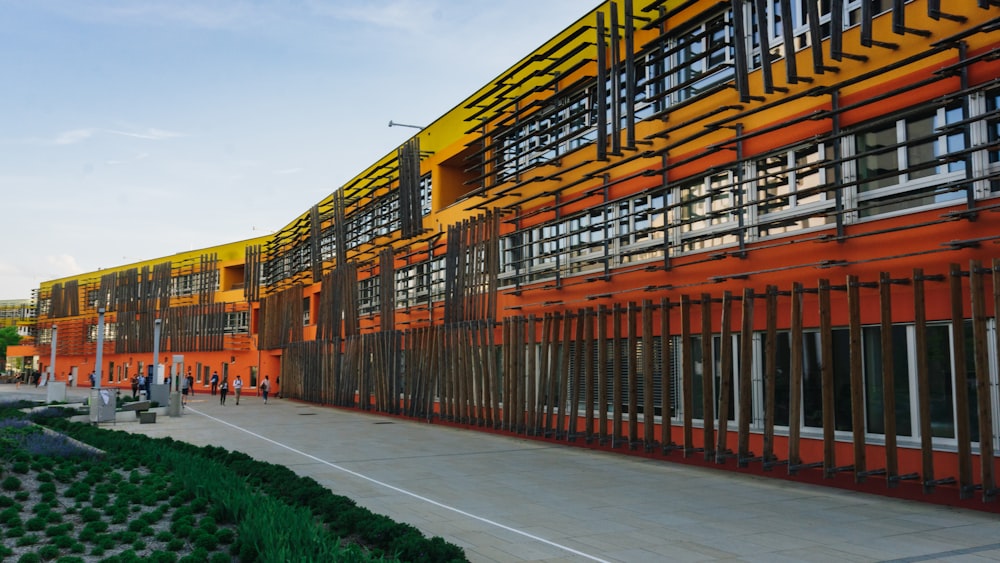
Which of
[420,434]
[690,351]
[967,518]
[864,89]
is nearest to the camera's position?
[967,518]

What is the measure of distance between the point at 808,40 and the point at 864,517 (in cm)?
748

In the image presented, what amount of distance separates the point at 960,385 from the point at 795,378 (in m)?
2.32

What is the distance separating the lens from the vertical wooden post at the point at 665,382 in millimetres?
13852

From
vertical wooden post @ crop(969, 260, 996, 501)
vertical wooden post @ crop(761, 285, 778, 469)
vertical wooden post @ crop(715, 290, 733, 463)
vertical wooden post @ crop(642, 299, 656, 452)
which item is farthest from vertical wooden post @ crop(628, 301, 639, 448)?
vertical wooden post @ crop(969, 260, 996, 501)

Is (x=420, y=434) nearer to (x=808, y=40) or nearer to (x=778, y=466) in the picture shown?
(x=778, y=466)

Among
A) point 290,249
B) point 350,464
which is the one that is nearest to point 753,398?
point 350,464

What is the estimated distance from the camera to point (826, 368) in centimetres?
1092

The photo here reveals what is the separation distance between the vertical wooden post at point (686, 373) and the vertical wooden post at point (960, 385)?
14.4ft

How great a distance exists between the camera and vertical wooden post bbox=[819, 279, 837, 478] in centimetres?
1071

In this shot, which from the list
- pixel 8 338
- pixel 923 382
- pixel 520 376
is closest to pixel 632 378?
pixel 520 376

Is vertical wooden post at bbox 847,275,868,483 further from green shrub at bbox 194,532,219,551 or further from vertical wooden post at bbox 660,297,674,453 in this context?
green shrub at bbox 194,532,219,551

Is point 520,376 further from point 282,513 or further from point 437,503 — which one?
point 282,513

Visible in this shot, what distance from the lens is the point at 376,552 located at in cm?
682

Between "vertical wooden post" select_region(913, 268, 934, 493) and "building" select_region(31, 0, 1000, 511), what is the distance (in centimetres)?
3
